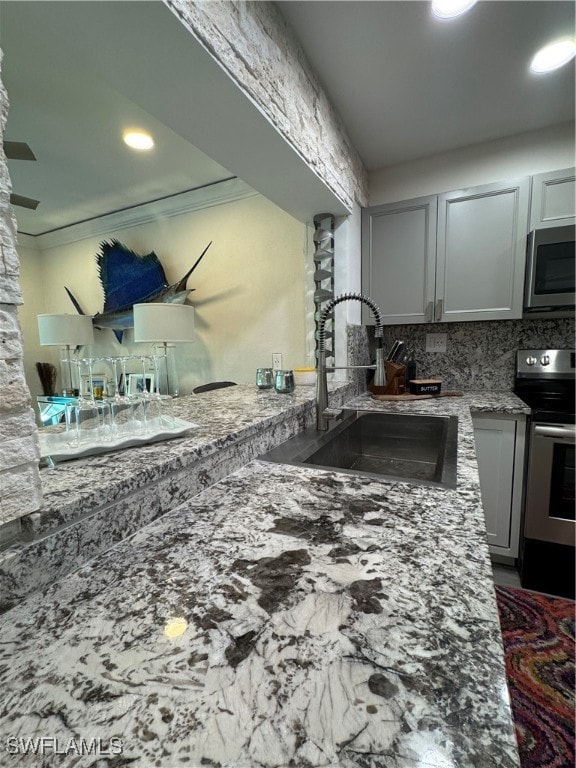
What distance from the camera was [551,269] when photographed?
5.86 ft

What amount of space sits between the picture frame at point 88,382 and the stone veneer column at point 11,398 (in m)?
0.40

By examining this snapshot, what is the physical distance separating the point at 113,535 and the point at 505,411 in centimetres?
184

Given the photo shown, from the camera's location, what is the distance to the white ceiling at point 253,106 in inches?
33.7

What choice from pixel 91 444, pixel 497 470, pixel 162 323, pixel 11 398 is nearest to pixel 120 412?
pixel 91 444

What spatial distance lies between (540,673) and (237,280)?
2.74 m

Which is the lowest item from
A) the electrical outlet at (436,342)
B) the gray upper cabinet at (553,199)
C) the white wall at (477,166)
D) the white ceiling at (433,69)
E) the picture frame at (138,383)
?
the picture frame at (138,383)

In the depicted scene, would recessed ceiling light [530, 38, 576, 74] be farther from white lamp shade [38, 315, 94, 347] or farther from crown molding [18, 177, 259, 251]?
white lamp shade [38, 315, 94, 347]

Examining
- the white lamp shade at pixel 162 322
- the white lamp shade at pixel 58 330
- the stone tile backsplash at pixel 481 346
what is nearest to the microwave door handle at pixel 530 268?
the stone tile backsplash at pixel 481 346

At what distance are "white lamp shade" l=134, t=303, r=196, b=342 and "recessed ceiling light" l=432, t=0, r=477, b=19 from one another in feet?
5.08

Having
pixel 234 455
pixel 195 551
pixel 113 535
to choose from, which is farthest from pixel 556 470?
pixel 113 535

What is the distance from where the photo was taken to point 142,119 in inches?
71.5

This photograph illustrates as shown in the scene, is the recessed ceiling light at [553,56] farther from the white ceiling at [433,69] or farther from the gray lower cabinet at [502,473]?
the gray lower cabinet at [502,473]

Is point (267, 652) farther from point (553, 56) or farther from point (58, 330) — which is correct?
point (553, 56)

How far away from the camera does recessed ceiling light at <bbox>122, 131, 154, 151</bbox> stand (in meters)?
1.96
